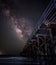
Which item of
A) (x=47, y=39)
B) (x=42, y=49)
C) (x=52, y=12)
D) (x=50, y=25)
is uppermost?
(x=52, y=12)

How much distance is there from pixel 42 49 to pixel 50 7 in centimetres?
2422

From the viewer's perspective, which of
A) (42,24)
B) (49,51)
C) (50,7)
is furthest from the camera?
(49,51)

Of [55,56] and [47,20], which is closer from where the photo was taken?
[47,20]

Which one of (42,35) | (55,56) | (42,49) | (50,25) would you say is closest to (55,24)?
(50,25)

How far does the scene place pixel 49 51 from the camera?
125 ft

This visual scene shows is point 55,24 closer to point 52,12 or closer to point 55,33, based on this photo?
point 52,12

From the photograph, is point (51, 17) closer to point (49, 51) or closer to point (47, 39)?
point (47, 39)

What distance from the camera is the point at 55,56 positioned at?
2888cm

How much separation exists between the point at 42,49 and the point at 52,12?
2291 centimetres

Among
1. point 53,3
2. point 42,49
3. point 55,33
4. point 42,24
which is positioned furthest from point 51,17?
point 42,49

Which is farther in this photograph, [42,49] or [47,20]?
[42,49]

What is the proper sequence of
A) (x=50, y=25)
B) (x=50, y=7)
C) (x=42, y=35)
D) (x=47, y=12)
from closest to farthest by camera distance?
(x=50, y=7) → (x=47, y=12) → (x=50, y=25) → (x=42, y=35)

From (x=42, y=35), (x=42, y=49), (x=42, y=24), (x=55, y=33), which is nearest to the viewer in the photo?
(x=42, y=24)

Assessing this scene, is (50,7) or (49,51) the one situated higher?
(50,7)
